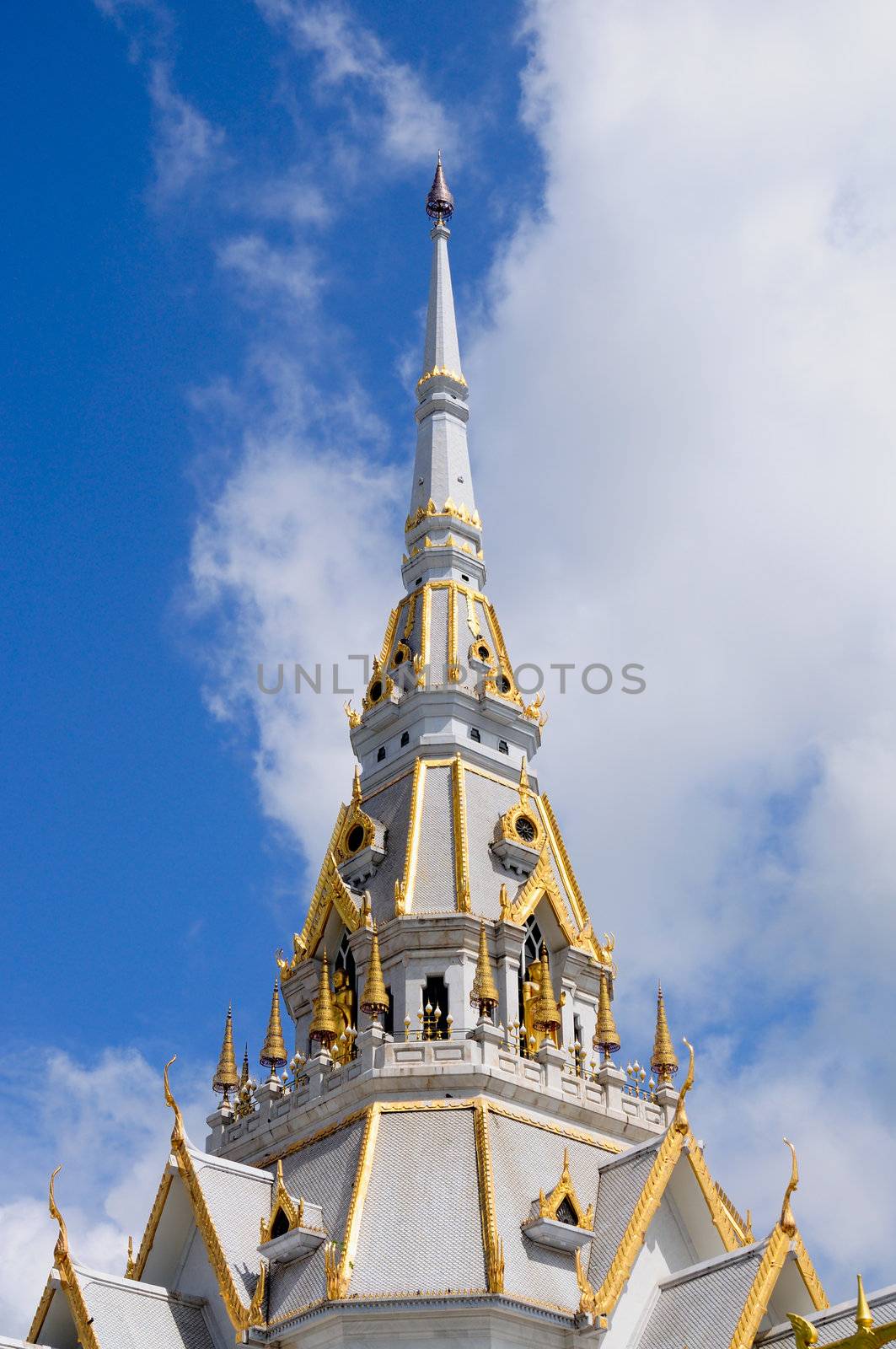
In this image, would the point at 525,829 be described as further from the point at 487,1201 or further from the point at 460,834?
the point at 487,1201

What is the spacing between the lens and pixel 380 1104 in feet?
150

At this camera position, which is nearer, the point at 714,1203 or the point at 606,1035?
the point at 714,1203

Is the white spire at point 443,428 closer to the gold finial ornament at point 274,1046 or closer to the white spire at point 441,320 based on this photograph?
the white spire at point 441,320

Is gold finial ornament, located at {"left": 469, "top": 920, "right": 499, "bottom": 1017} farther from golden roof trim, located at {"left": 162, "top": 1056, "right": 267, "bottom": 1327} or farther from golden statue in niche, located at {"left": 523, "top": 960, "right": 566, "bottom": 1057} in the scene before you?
golden roof trim, located at {"left": 162, "top": 1056, "right": 267, "bottom": 1327}

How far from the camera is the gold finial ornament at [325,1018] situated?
49.1 meters

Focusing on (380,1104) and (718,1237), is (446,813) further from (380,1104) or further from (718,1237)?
(718,1237)

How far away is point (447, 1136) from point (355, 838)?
11936mm

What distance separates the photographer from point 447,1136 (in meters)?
44.7

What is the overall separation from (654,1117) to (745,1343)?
31.5 feet

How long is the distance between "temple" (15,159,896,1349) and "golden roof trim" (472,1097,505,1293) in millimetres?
69

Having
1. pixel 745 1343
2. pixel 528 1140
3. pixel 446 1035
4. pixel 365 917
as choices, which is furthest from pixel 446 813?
pixel 745 1343

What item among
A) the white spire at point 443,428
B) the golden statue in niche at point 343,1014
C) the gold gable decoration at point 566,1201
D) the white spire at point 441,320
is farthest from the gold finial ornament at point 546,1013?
the white spire at point 441,320

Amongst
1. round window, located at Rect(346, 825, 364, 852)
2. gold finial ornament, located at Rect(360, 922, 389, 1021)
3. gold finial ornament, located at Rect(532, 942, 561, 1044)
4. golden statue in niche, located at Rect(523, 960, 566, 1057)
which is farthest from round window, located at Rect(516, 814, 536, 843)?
gold finial ornament, located at Rect(360, 922, 389, 1021)

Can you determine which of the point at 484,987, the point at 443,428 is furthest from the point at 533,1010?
the point at 443,428
